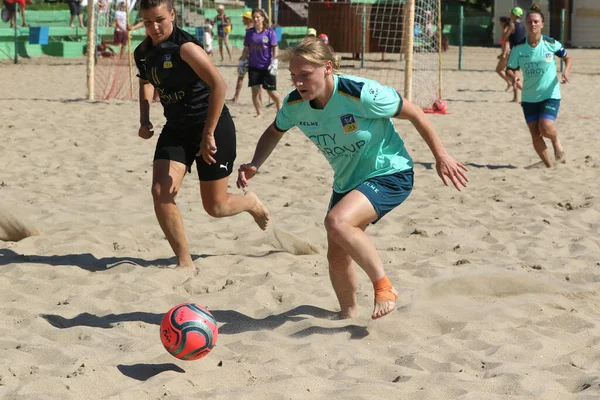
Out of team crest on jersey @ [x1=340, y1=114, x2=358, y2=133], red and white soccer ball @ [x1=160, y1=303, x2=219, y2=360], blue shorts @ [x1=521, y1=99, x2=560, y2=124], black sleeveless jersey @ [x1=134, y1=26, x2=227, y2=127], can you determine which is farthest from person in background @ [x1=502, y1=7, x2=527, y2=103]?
red and white soccer ball @ [x1=160, y1=303, x2=219, y2=360]

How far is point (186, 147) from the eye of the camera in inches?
212

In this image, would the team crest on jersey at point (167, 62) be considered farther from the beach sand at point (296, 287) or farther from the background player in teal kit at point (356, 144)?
the beach sand at point (296, 287)

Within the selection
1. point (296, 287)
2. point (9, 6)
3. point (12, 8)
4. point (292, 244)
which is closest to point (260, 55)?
point (292, 244)

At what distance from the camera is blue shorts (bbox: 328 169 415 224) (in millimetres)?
4250

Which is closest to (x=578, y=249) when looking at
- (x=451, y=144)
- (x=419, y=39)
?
(x=451, y=144)

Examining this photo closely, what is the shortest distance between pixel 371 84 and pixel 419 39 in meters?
13.1

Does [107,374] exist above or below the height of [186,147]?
below

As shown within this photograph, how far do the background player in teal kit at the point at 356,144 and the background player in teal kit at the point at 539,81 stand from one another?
5.08 meters

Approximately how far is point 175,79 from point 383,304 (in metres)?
2.00

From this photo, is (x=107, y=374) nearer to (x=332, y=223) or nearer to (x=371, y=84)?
(x=332, y=223)

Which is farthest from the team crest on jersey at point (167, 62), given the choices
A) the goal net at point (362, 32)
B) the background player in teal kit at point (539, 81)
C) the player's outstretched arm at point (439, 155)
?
the goal net at point (362, 32)

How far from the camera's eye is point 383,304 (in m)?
4.11

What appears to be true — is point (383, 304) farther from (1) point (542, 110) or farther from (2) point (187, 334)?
(1) point (542, 110)

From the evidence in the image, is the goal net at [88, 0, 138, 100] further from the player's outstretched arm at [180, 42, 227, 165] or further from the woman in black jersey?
the player's outstretched arm at [180, 42, 227, 165]
